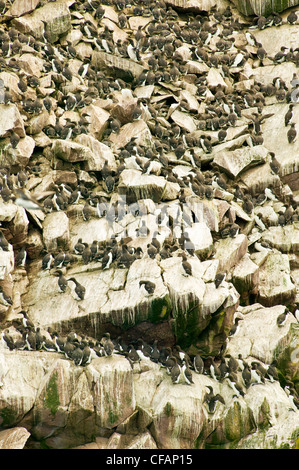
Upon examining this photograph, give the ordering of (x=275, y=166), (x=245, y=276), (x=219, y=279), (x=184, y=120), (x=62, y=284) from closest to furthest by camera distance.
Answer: (x=219, y=279) < (x=62, y=284) < (x=245, y=276) < (x=275, y=166) < (x=184, y=120)

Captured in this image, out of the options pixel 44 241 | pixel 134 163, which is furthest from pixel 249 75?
pixel 44 241

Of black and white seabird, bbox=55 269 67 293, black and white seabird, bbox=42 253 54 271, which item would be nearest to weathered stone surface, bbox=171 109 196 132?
black and white seabird, bbox=42 253 54 271

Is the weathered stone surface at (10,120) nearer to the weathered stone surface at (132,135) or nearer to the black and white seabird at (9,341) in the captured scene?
the weathered stone surface at (132,135)

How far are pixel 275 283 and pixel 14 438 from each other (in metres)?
10.2

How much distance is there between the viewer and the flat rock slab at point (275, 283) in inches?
795

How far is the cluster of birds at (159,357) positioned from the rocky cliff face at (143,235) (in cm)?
5

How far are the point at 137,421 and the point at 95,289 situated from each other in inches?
154

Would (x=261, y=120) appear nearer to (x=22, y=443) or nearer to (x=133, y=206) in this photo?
(x=133, y=206)

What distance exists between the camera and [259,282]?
20500 millimetres

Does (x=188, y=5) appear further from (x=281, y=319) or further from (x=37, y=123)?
(x=281, y=319)

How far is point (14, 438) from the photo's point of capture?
1379 centimetres

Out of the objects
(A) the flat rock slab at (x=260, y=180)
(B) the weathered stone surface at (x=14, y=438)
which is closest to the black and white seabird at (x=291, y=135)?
(A) the flat rock slab at (x=260, y=180)

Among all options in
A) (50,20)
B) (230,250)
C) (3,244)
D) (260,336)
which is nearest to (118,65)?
(50,20)

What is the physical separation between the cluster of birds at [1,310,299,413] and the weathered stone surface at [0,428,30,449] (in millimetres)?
2089
